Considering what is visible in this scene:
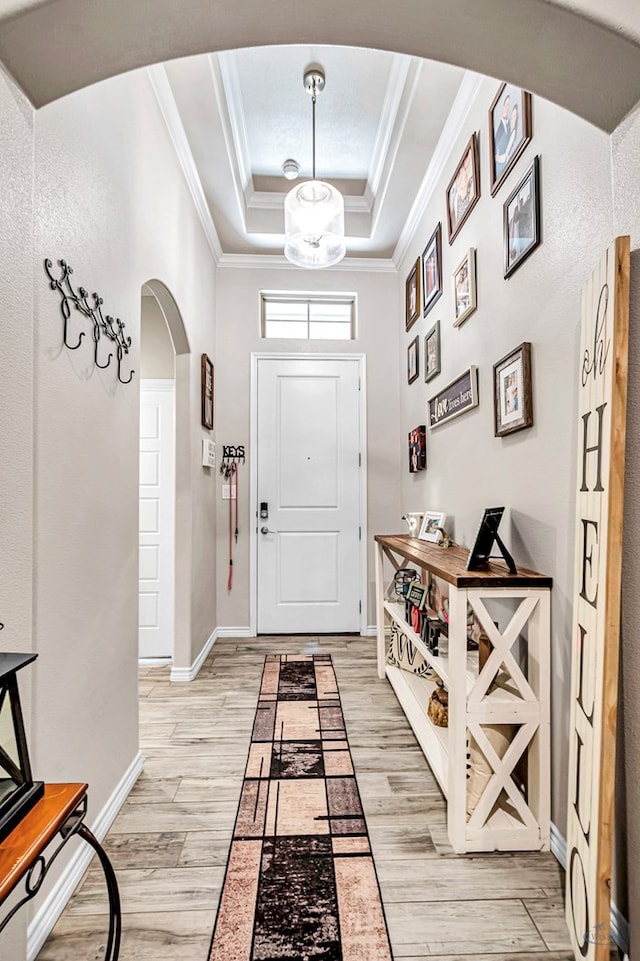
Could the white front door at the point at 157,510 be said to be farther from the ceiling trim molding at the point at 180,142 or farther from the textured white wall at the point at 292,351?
the ceiling trim molding at the point at 180,142

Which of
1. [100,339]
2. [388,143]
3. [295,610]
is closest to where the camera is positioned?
[100,339]

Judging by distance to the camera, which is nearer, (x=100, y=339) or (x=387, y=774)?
(x=100, y=339)

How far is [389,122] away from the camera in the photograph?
2.91m

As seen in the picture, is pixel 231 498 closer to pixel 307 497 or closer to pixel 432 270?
pixel 307 497

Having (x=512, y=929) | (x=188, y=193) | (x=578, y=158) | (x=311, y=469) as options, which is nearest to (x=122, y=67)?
(x=578, y=158)

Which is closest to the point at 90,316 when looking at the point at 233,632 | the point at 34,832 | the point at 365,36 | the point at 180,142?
the point at 365,36

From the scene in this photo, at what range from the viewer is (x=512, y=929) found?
4.47ft

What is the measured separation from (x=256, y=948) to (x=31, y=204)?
1987mm

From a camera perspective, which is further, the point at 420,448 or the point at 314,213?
the point at 420,448

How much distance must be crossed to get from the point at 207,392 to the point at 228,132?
1.59 m

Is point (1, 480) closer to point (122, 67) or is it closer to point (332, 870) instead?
point (122, 67)

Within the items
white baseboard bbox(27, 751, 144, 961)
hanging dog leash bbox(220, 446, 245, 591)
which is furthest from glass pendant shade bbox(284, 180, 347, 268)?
white baseboard bbox(27, 751, 144, 961)

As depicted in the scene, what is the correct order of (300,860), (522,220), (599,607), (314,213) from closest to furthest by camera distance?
(599,607) → (300,860) → (522,220) → (314,213)

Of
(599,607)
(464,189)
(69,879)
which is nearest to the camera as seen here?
(599,607)
